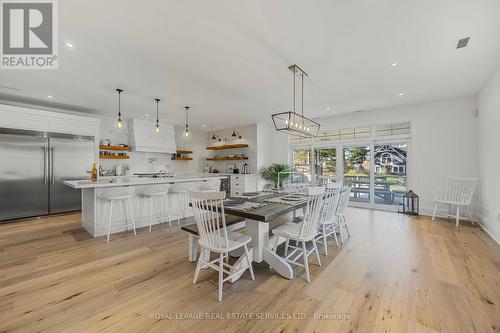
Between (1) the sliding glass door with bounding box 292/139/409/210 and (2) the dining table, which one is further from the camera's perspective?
(1) the sliding glass door with bounding box 292/139/409/210

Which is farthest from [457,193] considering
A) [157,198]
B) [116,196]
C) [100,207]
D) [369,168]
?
[100,207]

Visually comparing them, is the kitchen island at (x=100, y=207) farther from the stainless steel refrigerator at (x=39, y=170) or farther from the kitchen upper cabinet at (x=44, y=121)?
the kitchen upper cabinet at (x=44, y=121)

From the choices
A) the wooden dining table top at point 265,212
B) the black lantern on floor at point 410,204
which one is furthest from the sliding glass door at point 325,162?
the wooden dining table top at point 265,212

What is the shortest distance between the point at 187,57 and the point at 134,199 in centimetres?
280

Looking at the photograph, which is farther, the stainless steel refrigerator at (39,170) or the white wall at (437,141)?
the white wall at (437,141)

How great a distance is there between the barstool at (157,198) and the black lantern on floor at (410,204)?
5537 mm

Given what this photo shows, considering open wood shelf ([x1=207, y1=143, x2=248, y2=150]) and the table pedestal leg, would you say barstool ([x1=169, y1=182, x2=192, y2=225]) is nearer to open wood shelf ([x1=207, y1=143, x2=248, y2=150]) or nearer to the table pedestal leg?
the table pedestal leg

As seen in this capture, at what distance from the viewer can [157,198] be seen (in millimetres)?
4340

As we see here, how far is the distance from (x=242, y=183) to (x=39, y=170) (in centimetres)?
501

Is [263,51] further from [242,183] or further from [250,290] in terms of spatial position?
[242,183]

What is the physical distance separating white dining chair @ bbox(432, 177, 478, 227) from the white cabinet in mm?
4706

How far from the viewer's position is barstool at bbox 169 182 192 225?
4.46 metres

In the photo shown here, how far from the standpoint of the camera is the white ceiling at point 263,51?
2004 mm

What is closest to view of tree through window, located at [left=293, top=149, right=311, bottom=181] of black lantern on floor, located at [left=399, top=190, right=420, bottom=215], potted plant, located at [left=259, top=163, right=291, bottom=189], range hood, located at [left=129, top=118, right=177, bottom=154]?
potted plant, located at [left=259, top=163, right=291, bottom=189]
